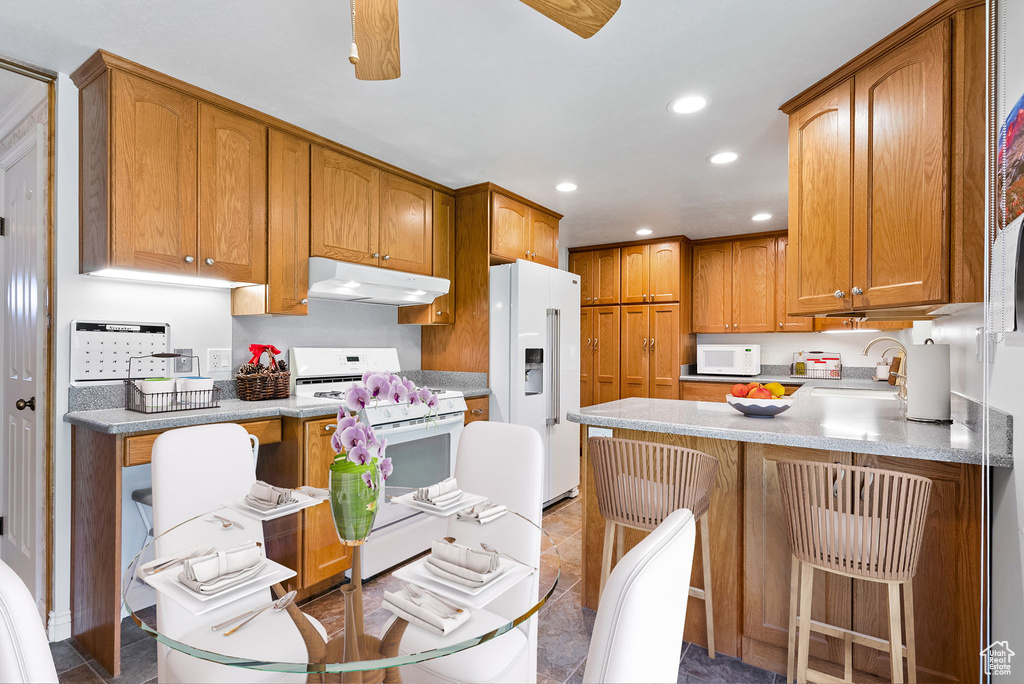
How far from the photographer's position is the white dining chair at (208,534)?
0.98m

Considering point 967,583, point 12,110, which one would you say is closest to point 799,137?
point 967,583

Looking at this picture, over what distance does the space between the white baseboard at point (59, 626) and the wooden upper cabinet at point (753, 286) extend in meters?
5.31

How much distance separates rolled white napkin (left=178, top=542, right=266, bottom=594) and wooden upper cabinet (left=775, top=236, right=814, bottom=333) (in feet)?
16.5

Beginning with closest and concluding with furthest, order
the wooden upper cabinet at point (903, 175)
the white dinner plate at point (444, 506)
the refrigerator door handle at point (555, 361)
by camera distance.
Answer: the white dinner plate at point (444, 506) < the wooden upper cabinet at point (903, 175) < the refrigerator door handle at point (555, 361)

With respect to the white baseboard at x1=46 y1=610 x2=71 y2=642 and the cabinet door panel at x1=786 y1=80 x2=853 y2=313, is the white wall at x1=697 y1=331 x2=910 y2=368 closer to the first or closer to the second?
the cabinet door panel at x1=786 y1=80 x2=853 y2=313

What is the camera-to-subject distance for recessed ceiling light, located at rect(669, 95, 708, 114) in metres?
2.37

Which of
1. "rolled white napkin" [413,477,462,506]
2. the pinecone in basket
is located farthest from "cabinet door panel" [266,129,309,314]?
"rolled white napkin" [413,477,462,506]

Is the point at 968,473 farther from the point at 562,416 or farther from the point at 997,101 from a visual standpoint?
the point at 562,416

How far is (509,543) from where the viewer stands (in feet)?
4.51

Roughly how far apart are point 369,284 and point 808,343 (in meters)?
4.45

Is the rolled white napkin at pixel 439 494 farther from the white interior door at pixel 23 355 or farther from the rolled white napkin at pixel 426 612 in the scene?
the white interior door at pixel 23 355

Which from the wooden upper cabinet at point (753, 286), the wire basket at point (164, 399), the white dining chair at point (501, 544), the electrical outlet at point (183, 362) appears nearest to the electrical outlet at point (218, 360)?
the electrical outlet at point (183, 362)

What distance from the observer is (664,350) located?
17.3ft

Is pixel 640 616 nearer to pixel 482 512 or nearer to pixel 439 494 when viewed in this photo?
pixel 482 512
